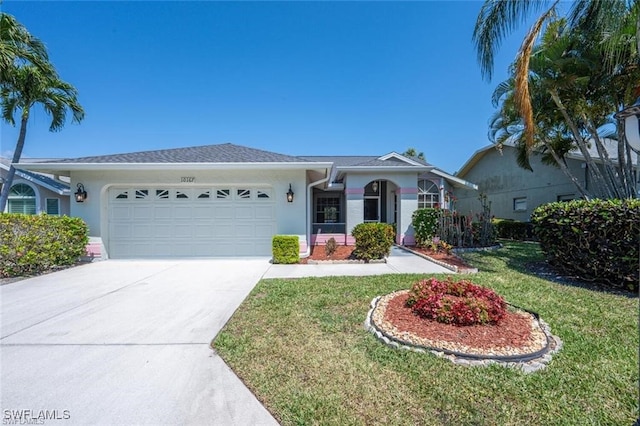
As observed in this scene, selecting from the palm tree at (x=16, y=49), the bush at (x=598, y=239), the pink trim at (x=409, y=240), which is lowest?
the pink trim at (x=409, y=240)

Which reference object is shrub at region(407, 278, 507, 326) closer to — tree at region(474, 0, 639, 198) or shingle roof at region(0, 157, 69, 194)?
tree at region(474, 0, 639, 198)

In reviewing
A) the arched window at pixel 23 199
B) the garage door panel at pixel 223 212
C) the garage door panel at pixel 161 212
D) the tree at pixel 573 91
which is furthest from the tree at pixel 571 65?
the arched window at pixel 23 199

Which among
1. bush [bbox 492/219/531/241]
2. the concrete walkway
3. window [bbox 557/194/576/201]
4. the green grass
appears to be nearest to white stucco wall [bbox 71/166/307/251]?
the concrete walkway

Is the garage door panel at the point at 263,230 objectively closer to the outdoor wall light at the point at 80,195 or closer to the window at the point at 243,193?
the window at the point at 243,193

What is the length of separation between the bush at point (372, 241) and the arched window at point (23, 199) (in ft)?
50.4

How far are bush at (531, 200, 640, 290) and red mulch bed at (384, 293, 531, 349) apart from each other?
3484 mm

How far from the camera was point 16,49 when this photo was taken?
333 inches

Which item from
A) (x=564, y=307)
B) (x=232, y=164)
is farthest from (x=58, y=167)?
(x=564, y=307)

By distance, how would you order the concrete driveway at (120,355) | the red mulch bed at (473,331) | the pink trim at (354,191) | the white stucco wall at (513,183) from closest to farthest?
the concrete driveway at (120,355)
the red mulch bed at (473,331)
the pink trim at (354,191)
the white stucco wall at (513,183)

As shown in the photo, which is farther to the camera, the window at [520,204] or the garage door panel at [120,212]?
the window at [520,204]

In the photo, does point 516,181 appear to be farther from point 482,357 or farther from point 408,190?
point 482,357

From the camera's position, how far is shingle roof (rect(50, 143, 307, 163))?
29.6ft

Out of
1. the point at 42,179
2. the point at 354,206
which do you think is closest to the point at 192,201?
the point at 354,206

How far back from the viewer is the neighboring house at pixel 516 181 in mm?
13612
